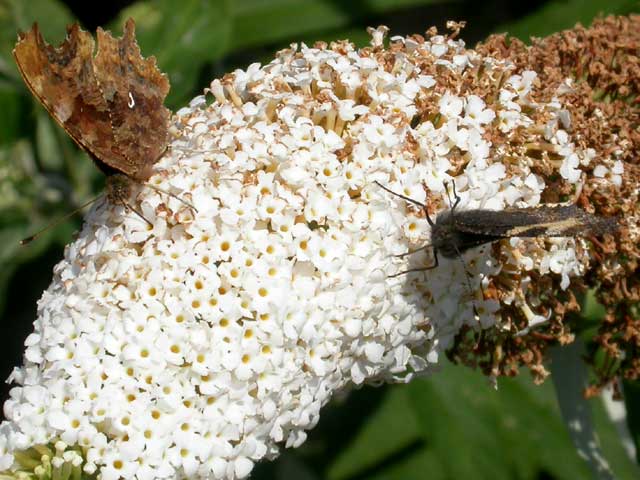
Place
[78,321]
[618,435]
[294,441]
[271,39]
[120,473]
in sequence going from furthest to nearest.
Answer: [271,39] < [618,435] < [294,441] < [78,321] < [120,473]

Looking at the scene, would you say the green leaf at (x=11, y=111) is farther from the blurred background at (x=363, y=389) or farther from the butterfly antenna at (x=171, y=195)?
the butterfly antenna at (x=171, y=195)

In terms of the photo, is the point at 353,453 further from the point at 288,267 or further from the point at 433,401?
the point at 288,267

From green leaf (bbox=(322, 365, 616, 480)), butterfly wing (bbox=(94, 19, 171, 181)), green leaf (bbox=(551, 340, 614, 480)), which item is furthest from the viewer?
green leaf (bbox=(322, 365, 616, 480))

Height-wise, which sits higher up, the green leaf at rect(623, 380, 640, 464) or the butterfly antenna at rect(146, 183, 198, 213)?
the butterfly antenna at rect(146, 183, 198, 213)

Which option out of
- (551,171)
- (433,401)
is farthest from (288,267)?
(433,401)

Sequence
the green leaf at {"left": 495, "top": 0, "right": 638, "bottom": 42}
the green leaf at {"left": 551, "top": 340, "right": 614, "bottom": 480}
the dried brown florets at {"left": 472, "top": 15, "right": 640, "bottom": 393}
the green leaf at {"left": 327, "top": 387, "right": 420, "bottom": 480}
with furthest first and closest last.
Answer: the green leaf at {"left": 327, "top": 387, "right": 420, "bottom": 480} < the green leaf at {"left": 495, "top": 0, "right": 638, "bottom": 42} < the green leaf at {"left": 551, "top": 340, "right": 614, "bottom": 480} < the dried brown florets at {"left": 472, "top": 15, "right": 640, "bottom": 393}

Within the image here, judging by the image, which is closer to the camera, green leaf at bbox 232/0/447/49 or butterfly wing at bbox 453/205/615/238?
butterfly wing at bbox 453/205/615/238

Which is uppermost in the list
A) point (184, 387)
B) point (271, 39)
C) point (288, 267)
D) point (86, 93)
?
point (271, 39)

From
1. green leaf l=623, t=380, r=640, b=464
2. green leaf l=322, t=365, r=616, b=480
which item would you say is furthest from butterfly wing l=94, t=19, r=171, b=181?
green leaf l=623, t=380, r=640, b=464

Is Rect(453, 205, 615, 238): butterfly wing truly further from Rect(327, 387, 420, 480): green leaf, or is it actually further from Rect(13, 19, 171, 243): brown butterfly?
Rect(327, 387, 420, 480): green leaf
